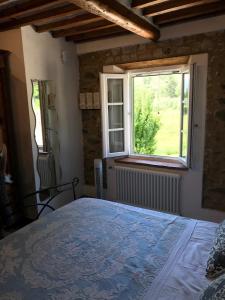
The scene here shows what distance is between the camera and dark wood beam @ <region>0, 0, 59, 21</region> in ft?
7.46

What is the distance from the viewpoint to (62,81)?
354cm

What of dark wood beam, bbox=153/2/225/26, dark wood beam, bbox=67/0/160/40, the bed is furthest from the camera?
dark wood beam, bbox=153/2/225/26

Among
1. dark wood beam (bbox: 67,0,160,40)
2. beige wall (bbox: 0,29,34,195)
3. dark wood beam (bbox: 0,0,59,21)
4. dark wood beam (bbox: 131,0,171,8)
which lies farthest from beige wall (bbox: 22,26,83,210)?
dark wood beam (bbox: 131,0,171,8)

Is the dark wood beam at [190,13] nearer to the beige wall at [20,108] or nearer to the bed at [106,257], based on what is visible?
the beige wall at [20,108]

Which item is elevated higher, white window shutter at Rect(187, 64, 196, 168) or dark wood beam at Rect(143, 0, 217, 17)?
dark wood beam at Rect(143, 0, 217, 17)

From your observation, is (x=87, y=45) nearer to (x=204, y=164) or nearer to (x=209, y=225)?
(x=204, y=164)

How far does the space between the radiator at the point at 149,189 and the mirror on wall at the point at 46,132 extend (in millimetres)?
940

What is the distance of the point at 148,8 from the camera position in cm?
247

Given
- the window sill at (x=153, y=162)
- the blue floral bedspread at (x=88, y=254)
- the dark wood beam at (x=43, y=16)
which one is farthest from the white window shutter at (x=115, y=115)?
the blue floral bedspread at (x=88, y=254)

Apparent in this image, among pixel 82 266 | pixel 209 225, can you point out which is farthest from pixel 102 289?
pixel 209 225

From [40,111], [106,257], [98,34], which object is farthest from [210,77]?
[106,257]

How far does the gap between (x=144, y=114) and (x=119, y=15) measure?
1.84m

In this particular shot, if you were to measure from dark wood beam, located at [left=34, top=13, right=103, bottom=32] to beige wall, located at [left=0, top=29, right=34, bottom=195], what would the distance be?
300 mm

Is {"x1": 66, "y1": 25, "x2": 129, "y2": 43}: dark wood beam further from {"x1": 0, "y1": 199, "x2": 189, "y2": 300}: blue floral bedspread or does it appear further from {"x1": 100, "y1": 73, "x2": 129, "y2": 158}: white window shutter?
{"x1": 0, "y1": 199, "x2": 189, "y2": 300}: blue floral bedspread
